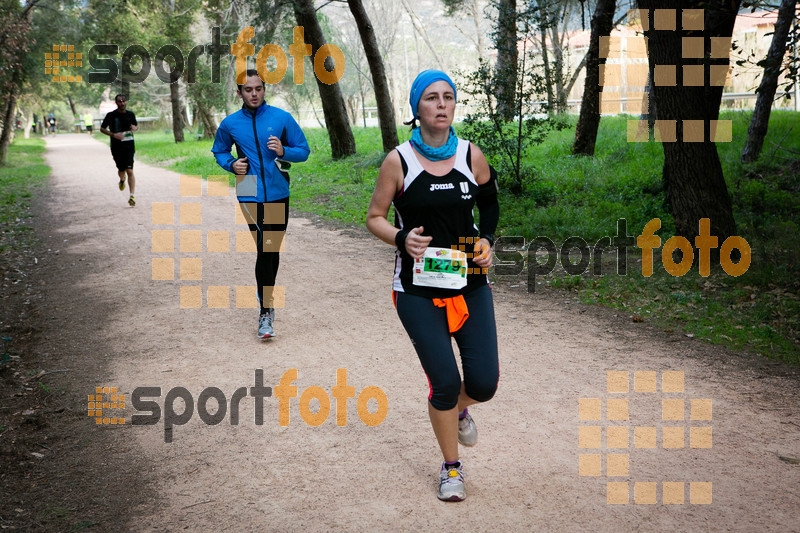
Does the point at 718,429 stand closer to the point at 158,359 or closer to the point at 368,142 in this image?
the point at 158,359

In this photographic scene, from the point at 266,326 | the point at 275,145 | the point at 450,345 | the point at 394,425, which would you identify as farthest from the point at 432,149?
the point at 266,326

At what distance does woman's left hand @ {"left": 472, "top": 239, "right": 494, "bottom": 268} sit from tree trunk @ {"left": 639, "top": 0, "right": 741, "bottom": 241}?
621 centimetres

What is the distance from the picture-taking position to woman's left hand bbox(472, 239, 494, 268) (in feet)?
12.3

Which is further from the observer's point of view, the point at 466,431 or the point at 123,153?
the point at 123,153

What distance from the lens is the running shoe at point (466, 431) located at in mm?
4188

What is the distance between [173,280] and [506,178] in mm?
6719

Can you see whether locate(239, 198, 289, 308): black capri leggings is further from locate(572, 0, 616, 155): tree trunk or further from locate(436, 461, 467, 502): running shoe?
locate(572, 0, 616, 155): tree trunk

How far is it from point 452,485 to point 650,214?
838 cm

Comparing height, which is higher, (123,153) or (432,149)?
(123,153)

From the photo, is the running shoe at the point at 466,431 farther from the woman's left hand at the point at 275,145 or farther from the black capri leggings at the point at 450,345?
the woman's left hand at the point at 275,145

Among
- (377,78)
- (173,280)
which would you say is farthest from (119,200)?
(173,280)

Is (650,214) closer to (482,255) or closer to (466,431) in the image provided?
(466,431)

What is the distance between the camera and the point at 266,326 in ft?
22.3

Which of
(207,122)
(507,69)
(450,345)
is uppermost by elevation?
(207,122)
